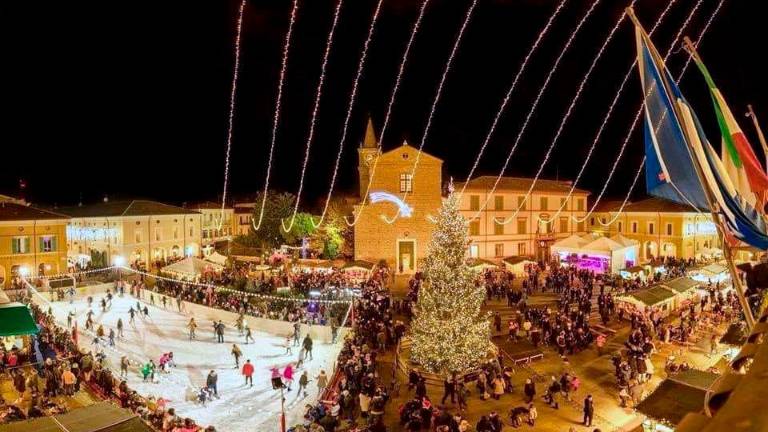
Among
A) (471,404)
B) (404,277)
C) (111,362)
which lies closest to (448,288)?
(471,404)

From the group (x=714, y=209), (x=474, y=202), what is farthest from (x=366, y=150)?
(x=714, y=209)

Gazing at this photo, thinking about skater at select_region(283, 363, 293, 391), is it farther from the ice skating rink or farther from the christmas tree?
the christmas tree

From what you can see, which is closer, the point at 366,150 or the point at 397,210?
the point at 397,210

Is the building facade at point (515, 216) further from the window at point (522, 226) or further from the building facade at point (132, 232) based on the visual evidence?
the building facade at point (132, 232)

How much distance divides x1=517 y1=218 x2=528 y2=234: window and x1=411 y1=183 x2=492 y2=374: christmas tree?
26.2 m

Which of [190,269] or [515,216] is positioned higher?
[515,216]

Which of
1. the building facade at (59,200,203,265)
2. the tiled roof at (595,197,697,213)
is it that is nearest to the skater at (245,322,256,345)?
the building facade at (59,200,203,265)

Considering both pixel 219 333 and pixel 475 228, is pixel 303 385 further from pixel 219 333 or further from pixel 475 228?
pixel 475 228

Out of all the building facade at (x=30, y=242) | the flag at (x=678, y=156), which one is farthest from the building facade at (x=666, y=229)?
the building facade at (x=30, y=242)

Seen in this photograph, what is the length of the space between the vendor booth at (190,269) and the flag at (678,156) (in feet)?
86.2

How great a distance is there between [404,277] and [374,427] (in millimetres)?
24412

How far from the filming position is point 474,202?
38.9m

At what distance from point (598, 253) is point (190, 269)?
78.5 ft

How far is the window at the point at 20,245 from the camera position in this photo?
33.4 metres
